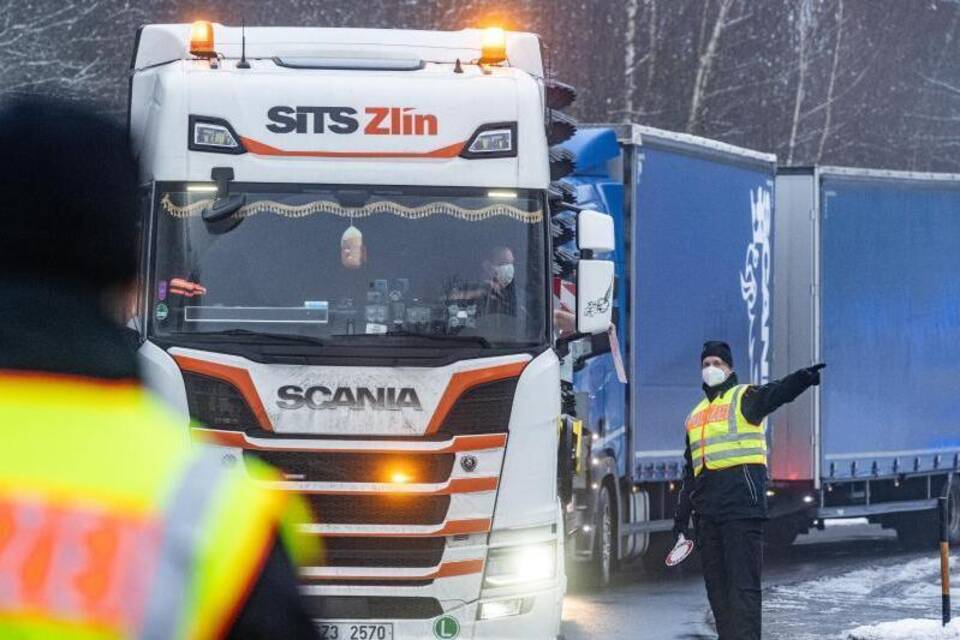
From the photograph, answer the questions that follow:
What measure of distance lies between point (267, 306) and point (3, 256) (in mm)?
7486

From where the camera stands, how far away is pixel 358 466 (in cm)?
962

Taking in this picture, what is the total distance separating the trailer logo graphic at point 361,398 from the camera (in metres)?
9.55

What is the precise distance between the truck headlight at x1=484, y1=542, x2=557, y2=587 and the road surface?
3683 mm

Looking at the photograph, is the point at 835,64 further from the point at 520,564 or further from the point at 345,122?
the point at 520,564

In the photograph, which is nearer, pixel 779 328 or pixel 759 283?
pixel 759 283

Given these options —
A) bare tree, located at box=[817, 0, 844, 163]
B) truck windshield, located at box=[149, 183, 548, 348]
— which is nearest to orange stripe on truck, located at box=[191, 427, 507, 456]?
truck windshield, located at box=[149, 183, 548, 348]

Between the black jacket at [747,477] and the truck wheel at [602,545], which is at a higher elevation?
the black jacket at [747,477]

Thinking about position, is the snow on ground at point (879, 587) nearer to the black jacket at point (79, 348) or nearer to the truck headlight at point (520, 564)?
the truck headlight at point (520, 564)

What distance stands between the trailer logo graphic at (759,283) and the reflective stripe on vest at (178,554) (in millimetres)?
16319

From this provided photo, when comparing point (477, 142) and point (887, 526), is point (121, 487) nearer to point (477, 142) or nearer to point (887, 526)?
point (477, 142)

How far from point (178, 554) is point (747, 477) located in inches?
392

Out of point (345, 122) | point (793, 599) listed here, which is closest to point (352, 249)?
point (345, 122)

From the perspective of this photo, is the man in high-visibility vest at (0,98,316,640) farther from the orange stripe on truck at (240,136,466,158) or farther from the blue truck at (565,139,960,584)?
the blue truck at (565,139,960,584)

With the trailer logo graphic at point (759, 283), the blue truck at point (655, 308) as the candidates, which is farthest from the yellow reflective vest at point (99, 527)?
the trailer logo graphic at point (759, 283)
